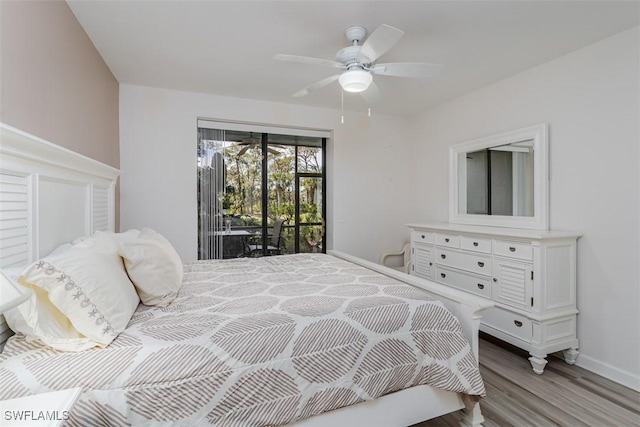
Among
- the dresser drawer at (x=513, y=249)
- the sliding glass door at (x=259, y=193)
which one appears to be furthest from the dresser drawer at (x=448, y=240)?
the sliding glass door at (x=259, y=193)

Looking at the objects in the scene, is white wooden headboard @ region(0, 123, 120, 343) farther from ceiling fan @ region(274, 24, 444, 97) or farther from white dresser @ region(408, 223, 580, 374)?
white dresser @ region(408, 223, 580, 374)

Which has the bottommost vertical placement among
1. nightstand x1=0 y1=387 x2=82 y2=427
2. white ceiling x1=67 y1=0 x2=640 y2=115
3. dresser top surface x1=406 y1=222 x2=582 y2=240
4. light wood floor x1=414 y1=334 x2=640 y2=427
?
light wood floor x1=414 y1=334 x2=640 y2=427

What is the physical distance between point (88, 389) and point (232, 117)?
302 cm

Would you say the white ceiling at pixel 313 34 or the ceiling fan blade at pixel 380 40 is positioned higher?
the white ceiling at pixel 313 34

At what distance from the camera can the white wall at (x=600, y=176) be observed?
222 centimetres

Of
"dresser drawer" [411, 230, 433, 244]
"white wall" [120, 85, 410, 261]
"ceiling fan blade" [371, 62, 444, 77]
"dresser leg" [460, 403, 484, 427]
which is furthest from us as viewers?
"dresser drawer" [411, 230, 433, 244]

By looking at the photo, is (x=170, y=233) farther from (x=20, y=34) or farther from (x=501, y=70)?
(x=501, y=70)

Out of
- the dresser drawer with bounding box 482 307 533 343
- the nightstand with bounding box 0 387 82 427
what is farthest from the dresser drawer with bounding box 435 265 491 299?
the nightstand with bounding box 0 387 82 427

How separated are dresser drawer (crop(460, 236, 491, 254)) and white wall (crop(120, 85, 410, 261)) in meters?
1.44

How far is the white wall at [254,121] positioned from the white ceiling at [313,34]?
1.27 ft

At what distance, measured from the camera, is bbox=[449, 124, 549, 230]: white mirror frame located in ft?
8.93

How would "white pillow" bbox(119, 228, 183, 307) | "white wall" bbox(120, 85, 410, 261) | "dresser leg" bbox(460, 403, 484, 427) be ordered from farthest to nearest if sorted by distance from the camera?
"white wall" bbox(120, 85, 410, 261) < "dresser leg" bbox(460, 403, 484, 427) < "white pillow" bbox(119, 228, 183, 307)

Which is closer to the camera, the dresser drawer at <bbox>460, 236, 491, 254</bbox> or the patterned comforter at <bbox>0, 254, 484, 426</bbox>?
the patterned comforter at <bbox>0, 254, 484, 426</bbox>

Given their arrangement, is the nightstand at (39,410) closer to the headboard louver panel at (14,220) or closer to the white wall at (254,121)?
the headboard louver panel at (14,220)
